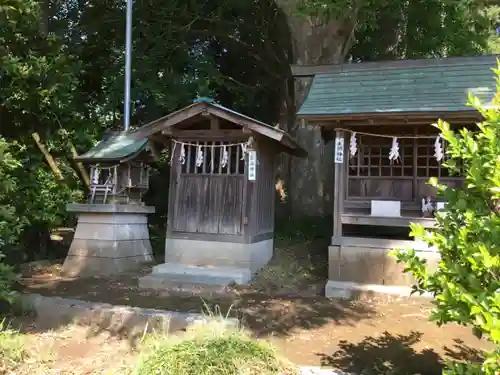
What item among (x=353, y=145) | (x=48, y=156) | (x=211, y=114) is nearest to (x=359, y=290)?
(x=353, y=145)

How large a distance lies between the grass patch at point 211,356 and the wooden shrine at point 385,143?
429 centimetres

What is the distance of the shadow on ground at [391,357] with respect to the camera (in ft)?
17.8

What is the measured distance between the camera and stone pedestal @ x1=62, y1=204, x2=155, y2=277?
11461 mm

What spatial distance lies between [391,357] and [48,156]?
1118cm

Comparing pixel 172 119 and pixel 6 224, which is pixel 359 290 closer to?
pixel 172 119

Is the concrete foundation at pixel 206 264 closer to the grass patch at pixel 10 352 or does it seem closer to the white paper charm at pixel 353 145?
the white paper charm at pixel 353 145

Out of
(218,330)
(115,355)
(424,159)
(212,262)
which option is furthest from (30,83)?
(424,159)

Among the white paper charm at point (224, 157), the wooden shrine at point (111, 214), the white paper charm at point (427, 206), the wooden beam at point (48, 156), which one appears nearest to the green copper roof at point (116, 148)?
the wooden shrine at point (111, 214)

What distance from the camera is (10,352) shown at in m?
5.69

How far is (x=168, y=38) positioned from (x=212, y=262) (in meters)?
9.36

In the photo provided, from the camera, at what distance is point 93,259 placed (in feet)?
37.9

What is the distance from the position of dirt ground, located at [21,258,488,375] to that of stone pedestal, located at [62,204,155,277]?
126 cm

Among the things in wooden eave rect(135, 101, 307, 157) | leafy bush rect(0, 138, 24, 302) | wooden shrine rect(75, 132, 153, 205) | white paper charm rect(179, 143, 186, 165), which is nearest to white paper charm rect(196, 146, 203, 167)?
white paper charm rect(179, 143, 186, 165)

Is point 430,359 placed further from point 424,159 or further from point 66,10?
point 66,10
